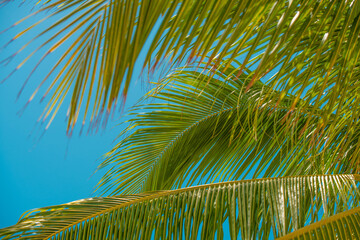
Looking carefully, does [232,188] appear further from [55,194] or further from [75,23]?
[55,194]

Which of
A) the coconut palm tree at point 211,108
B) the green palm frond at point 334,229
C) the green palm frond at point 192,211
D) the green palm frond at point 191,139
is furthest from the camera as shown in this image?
the green palm frond at point 191,139

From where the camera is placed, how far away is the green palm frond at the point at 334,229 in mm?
789

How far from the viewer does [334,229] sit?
0.80 m

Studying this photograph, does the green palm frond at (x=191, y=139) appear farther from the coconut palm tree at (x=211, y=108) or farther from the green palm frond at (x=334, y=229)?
the green palm frond at (x=334, y=229)

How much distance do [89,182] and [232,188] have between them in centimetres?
597

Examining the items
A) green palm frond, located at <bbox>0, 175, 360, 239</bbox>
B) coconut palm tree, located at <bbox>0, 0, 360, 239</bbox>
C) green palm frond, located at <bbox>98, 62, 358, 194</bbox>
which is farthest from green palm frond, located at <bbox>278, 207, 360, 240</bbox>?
green palm frond, located at <bbox>98, 62, 358, 194</bbox>

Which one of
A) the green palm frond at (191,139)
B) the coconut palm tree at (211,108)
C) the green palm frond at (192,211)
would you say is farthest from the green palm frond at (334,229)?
the green palm frond at (191,139)

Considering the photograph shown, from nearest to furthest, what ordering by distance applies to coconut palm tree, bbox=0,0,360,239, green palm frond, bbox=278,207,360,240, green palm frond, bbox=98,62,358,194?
coconut palm tree, bbox=0,0,360,239, green palm frond, bbox=278,207,360,240, green palm frond, bbox=98,62,358,194

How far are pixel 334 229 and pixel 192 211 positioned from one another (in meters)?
0.31

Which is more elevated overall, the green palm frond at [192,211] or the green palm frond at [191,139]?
the green palm frond at [191,139]

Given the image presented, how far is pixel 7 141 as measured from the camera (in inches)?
253

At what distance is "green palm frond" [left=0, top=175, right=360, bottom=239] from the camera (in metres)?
0.93

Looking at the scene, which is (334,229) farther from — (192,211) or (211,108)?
(211,108)

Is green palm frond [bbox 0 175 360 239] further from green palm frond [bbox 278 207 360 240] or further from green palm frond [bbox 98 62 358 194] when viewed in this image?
green palm frond [bbox 98 62 358 194]
